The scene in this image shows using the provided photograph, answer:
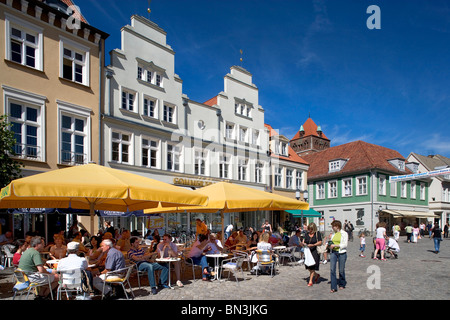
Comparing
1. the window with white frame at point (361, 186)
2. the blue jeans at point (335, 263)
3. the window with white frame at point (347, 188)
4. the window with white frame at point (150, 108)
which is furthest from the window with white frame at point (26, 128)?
the window with white frame at point (347, 188)

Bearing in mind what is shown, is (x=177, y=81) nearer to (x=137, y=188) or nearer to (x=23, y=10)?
(x=23, y=10)

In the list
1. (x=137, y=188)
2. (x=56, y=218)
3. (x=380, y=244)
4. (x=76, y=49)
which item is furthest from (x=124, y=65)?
(x=380, y=244)

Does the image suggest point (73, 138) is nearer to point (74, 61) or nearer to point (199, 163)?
point (74, 61)

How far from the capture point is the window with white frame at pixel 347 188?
130ft

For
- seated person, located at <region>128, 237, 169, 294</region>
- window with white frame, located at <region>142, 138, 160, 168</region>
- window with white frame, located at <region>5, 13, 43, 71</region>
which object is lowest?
seated person, located at <region>128, 237, 169, 294</region>

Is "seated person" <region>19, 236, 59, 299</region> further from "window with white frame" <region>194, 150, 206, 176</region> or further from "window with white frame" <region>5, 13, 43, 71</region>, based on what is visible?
"window with white frame" <region>194, 150, 206, 176</region>

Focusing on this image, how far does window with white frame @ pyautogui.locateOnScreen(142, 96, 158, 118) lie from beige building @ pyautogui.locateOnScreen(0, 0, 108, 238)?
321 cm

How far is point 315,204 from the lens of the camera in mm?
43500

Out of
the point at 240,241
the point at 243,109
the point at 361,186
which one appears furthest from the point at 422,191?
the point at 240,241

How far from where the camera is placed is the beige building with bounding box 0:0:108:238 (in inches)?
627

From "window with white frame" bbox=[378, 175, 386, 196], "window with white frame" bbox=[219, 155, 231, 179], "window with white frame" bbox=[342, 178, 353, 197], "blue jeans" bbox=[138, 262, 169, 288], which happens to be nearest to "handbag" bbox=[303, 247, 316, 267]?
"blue jeans" bbox=[138, 262, 169, 288]

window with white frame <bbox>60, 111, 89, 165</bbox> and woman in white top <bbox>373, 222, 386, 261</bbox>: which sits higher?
window with white frame <bbox>60, 111, 89, 165</bbox>

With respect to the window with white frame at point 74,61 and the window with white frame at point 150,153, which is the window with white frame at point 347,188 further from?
the window with white frame at point 74,61

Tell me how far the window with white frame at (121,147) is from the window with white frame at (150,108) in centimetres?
204
